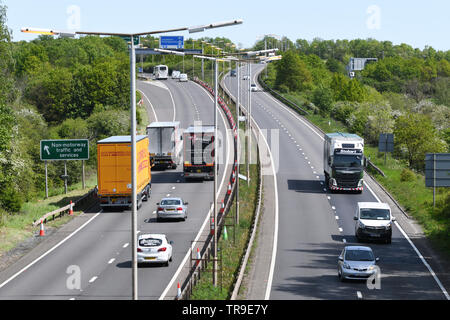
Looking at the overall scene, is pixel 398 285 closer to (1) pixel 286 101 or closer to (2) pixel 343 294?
(2) pixel 343 294

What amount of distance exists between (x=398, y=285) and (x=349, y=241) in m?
9.74

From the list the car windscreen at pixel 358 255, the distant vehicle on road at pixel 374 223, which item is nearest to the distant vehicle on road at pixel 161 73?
the distant vehicle on road at pixel 374 223

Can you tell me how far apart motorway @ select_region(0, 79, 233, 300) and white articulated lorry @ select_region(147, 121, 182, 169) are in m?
3.01

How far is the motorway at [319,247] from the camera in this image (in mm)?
30578

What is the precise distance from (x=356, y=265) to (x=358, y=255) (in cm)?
56

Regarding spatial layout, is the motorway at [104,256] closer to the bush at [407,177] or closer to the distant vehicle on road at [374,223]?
the distant vehicle on road at [374,223]

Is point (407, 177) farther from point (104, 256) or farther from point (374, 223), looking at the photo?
point (104, 256)

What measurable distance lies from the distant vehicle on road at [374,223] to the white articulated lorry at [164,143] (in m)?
26.4

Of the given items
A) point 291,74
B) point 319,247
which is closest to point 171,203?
point 319,247

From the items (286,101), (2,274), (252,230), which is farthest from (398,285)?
(286,101)

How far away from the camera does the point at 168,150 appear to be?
66375 millimetres

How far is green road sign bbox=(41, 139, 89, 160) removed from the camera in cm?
5669

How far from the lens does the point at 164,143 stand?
65.4 metres

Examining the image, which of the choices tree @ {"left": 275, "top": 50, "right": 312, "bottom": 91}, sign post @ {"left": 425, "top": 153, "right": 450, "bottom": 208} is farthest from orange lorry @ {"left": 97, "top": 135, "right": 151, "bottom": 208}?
tree @ {"left": 275, "top": 50, "right": 312, "bottom": 91}
